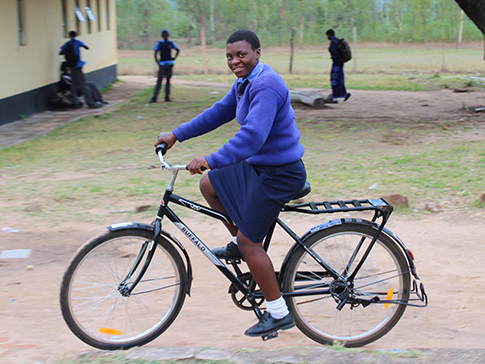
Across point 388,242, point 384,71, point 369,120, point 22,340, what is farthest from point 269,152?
point 384,71

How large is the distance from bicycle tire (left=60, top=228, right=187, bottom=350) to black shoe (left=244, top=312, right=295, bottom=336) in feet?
1.58

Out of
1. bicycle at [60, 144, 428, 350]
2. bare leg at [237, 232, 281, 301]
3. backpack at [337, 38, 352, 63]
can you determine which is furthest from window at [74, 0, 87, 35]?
bare leg at [237, 232, 281, 301]

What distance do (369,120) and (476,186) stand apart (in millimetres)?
5270

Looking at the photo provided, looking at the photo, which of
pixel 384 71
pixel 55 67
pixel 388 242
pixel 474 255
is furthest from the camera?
pixel 384 71

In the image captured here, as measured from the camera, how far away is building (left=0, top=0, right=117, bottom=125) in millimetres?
11594

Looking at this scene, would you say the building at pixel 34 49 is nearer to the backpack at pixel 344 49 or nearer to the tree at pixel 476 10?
the backpack at pixel 344 49

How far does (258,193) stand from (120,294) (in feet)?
3.25

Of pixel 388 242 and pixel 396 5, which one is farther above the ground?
pixel 396 5

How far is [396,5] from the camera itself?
55094mm

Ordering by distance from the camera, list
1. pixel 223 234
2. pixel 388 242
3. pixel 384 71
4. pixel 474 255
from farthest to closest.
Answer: pixel 384 71 → pixel 223 234 → pixel 474 255 → pixel 388 242

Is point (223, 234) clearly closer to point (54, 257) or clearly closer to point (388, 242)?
point (54, 257)

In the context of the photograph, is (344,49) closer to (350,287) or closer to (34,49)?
(34,49)

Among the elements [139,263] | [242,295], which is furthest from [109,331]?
[242,295]

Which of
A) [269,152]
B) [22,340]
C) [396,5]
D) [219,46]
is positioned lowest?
[22,340]
